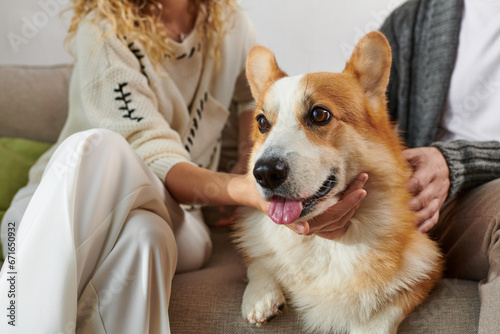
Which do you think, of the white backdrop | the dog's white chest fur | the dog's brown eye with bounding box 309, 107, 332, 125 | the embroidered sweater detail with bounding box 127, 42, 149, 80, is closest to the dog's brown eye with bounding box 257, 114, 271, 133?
the dog's brown eye with bounding box 309, 107, 332, 125

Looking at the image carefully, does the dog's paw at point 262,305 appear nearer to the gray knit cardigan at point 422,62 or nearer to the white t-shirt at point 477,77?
the gray knit cardigan at point 422,62

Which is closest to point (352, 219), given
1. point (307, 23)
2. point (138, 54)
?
point (138, 54)

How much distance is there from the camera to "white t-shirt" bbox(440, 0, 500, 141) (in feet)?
4.45

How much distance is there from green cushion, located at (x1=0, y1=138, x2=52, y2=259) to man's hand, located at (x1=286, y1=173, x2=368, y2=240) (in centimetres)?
110

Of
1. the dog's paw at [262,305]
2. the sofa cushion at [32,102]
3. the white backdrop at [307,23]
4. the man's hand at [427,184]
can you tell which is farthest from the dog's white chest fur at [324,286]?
the sofa cushion at [32,102]

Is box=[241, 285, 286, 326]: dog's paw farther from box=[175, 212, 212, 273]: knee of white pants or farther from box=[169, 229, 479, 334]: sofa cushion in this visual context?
box=[175, 212, 212, 273]: knee of white pants

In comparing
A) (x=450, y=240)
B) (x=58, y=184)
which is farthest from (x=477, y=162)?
(x=58, y=184)

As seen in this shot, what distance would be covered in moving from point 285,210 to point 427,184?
468mm

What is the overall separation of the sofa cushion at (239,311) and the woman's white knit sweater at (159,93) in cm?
33

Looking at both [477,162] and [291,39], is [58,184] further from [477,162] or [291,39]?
[291,39]

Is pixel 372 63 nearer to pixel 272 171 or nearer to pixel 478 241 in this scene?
pixel 272 171

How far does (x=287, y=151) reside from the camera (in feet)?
2.70

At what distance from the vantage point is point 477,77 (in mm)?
1384

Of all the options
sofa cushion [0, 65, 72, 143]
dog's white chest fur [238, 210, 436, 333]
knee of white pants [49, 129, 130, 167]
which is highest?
knee of white pants [49, 129, 130, 167]
